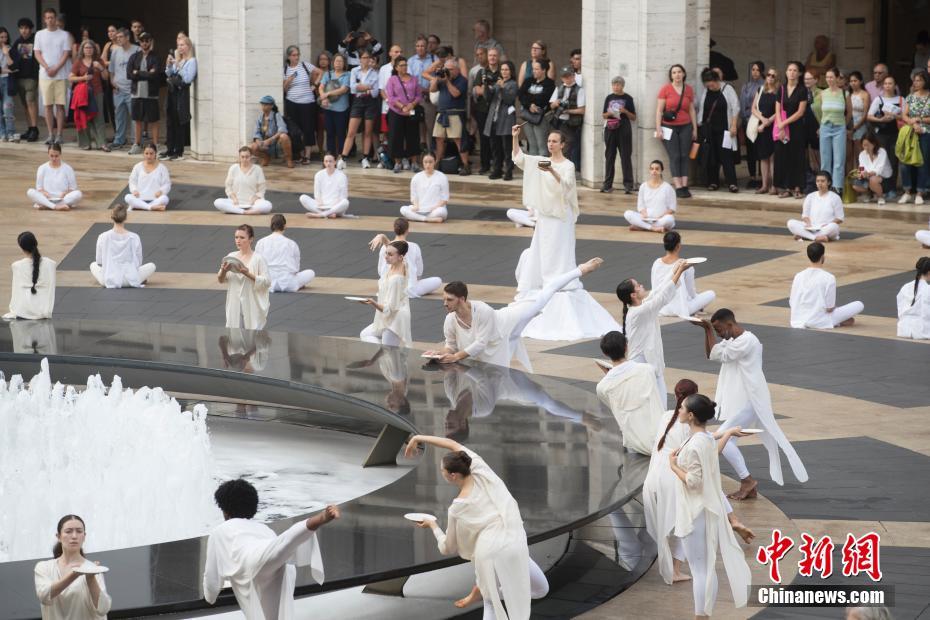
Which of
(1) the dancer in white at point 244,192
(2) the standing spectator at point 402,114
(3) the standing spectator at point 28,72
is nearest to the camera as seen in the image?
(1) the dancer in white at point 244,192

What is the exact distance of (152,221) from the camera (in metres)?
21.4

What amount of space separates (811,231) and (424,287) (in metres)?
5.63

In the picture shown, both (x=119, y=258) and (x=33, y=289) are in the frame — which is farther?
(x=119, y=258)

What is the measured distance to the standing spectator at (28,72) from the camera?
27.3m

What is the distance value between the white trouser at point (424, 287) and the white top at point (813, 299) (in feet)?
13.4

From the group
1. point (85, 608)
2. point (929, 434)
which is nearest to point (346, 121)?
point (929, 434)

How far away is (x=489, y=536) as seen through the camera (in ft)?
25.2

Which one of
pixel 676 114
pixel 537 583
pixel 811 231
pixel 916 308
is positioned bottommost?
pixel 537 583

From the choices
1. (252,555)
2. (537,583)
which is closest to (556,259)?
(537,583)

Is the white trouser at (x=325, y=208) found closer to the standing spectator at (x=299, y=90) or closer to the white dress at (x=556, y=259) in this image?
the standing spectator at (x=299, y=90)

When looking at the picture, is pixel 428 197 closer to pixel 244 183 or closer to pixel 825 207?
pixel 244 183

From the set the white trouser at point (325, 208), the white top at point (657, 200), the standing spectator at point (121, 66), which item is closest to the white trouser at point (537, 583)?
the white top at point (657, 200)

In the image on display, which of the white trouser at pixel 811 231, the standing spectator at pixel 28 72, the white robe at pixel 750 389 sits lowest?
the white robe at pixel 750 389

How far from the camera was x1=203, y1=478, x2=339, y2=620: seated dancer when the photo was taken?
276 inches
